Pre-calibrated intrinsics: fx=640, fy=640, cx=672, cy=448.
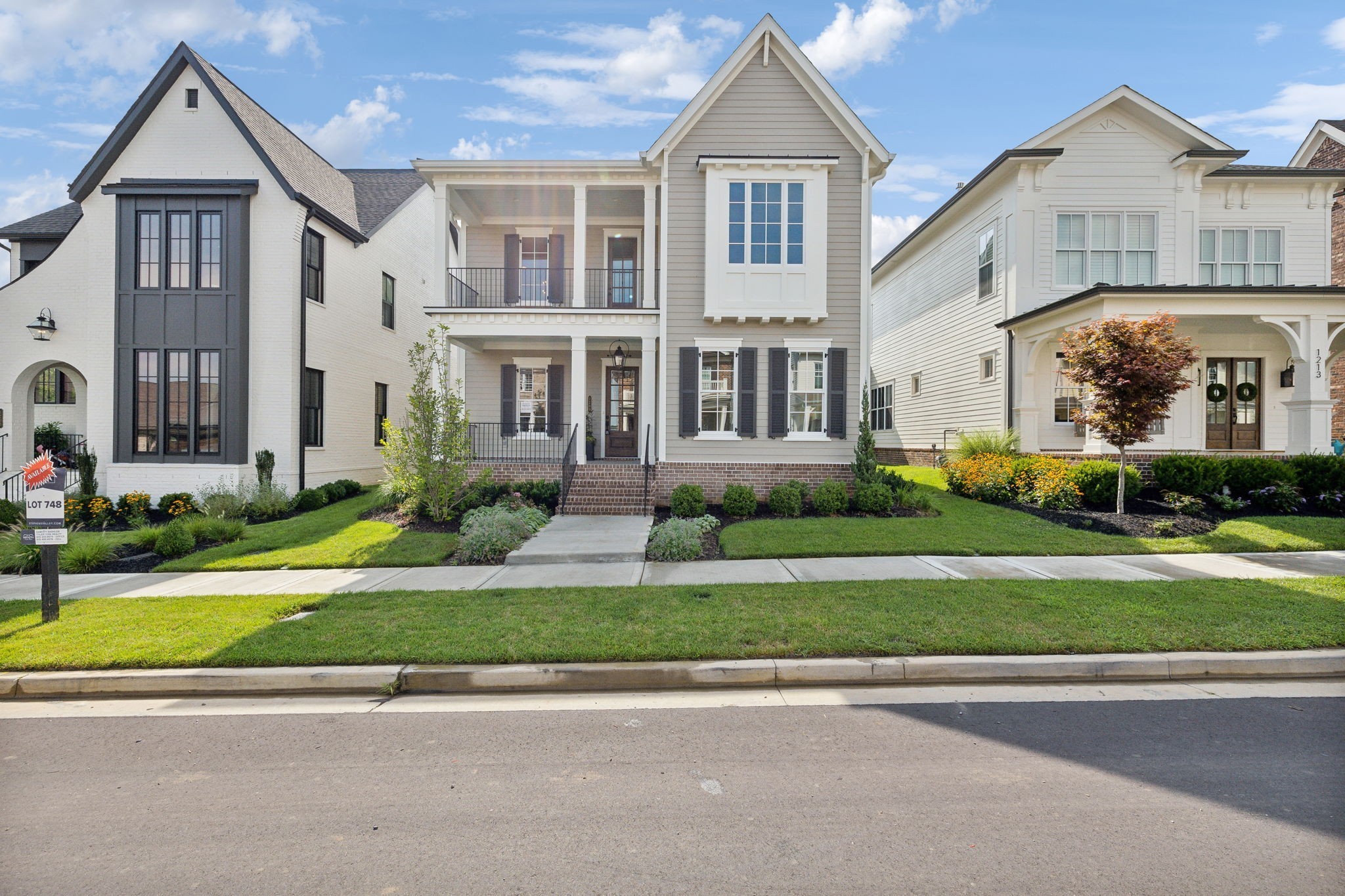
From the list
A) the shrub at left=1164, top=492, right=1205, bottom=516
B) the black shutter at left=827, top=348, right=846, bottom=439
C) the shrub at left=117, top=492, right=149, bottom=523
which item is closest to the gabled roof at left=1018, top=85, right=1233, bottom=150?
the black shutter at left=827, top=348, right=846, bottom=439

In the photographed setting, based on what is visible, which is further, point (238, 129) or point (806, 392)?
point (238, 129)

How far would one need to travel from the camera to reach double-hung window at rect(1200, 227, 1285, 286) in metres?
16.9

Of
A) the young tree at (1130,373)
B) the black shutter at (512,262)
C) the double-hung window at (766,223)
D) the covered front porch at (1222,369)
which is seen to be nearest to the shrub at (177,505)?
the black shutter at (512,262)

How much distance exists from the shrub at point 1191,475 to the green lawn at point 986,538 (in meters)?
1.14

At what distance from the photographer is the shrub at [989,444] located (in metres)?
15.2

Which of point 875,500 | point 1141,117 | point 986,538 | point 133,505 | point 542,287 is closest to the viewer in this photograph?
point 986,538

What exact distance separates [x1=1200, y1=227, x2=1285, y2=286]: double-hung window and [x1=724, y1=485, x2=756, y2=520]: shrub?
14.0 metres

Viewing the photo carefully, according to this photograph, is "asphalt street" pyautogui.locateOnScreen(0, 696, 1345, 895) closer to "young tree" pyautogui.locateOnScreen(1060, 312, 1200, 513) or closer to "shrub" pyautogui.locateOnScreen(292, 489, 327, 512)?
"young tree" pyautogui.locateOnScreen(1060, 312, 1200, 513)

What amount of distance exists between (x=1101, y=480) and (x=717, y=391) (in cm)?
791

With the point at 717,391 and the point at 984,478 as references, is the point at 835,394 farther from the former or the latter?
the point at 984,478

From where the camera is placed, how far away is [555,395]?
685 inches

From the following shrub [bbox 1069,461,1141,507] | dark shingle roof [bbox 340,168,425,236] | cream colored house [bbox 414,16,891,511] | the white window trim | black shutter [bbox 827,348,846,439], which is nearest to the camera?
shrub [bbox 1069,461,1141,507]

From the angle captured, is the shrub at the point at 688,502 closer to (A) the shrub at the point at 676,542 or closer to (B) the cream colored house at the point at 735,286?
(B) the cream colored house at the point at 735,286

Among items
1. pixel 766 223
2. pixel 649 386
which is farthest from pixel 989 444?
pixel 649 386
